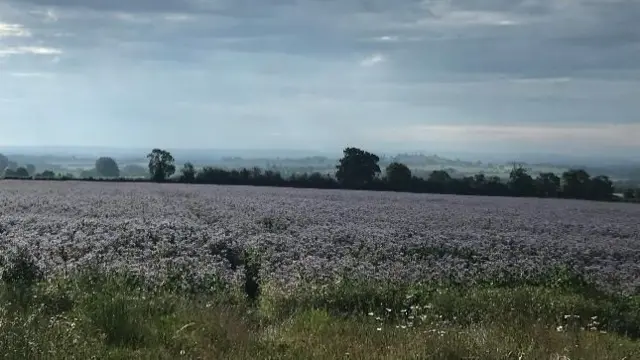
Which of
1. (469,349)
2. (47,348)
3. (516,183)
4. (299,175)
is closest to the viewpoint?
(47,348)

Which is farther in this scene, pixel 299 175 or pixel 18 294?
pixel 299 175

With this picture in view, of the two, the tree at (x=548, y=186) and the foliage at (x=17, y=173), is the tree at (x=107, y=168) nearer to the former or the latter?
the foliage at (x=17, y=173)

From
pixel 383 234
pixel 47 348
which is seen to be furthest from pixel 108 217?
pixel 47 348

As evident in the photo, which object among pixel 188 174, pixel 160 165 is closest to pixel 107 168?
pixel 160 165

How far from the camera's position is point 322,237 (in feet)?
62.6

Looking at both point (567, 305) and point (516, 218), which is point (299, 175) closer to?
point (516, 218)

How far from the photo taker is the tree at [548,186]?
4644cm

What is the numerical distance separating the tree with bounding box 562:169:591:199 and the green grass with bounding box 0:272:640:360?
3364 centimetres

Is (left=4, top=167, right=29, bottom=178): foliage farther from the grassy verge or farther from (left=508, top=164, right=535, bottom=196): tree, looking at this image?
the grassy verge

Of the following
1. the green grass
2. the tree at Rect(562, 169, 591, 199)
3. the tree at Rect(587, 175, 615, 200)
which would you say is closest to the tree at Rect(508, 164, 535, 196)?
the tree at Rect(562, 169, 591, 199)

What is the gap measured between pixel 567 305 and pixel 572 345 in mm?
3343

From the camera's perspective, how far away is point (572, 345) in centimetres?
872

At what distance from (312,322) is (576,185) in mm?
38931

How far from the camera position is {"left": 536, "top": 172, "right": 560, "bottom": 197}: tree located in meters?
46.4
